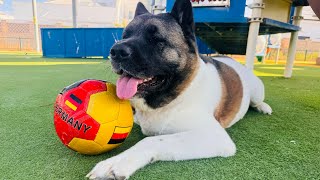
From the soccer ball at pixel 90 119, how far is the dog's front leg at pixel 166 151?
15 centimetres

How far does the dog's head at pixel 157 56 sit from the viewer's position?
167 centimetres

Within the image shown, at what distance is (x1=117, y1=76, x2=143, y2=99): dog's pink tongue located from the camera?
166cm

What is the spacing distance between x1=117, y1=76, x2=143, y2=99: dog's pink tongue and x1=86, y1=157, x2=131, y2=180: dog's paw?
46 centimetres

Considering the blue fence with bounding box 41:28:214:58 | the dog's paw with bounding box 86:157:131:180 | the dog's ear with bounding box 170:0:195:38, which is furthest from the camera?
the blue fence with bounding box 41:28:214:58

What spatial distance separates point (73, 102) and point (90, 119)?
0.15 meters

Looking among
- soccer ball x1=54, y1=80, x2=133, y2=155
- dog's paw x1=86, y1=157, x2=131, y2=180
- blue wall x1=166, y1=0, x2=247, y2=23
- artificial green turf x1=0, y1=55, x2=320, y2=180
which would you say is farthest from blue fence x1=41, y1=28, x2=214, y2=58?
dog's paw x1=86, y1=157, x2=131, y2=180

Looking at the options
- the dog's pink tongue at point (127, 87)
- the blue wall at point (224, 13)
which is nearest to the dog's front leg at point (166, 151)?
the dog's pink tongue at point (127, 87)

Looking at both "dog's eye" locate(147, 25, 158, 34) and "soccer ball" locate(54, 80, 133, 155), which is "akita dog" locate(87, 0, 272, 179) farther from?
"soccer ball" locate(54, 80, 133, 155)

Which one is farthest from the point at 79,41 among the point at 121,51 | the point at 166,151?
the point at 166,151

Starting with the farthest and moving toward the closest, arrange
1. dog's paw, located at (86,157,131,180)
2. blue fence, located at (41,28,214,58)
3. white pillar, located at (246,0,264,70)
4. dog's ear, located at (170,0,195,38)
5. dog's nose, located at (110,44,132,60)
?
1. blue fence, located at (41,28,214,58)
2. white pillar, located at (246,0,264,70)
3. dog's ear, located at (170,0,195,38)
4. dog's nose, located at (110,44,132,60)
5. dog's paw, located at (86,157,131,180)

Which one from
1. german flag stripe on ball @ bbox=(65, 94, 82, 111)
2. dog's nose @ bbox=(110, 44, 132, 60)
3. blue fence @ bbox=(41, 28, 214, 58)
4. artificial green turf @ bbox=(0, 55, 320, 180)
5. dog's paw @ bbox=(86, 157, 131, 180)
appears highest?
dog's nose @ bbox=(110, 44, 132, 60)

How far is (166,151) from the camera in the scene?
1.51 m

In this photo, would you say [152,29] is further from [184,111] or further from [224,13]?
[224,13]

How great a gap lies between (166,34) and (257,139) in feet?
3.28
